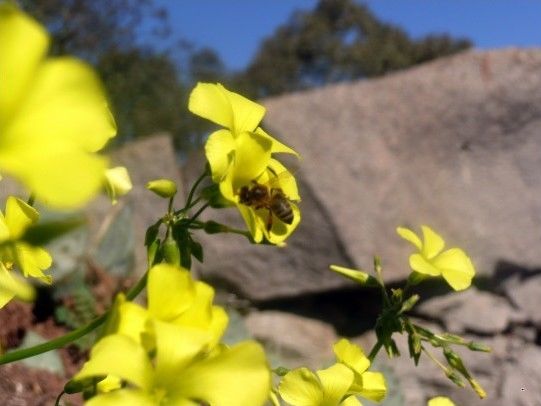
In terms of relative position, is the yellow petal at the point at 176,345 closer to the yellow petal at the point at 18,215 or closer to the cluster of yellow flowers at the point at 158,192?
the cluster of yellow flowers at the point at 158,192

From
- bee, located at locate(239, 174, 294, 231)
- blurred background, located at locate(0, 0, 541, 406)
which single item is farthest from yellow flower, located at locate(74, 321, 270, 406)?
blurred background, located at locate(0, 0, 541, 406)

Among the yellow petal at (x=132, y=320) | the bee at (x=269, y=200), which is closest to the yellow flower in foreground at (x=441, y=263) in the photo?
the bee at (x=269, y=200)

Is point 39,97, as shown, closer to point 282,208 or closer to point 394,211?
point 282,208

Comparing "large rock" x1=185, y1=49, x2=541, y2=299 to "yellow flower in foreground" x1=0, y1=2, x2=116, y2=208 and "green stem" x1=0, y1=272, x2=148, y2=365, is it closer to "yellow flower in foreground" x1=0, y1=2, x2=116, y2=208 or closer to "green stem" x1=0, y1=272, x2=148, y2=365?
"green stem" x1=0, y1=272, x2=148, y2=365

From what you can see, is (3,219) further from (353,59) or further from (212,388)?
(353,59)

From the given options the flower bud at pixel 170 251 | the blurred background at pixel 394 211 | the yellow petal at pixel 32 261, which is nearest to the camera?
the flower bud at pixel 170 251

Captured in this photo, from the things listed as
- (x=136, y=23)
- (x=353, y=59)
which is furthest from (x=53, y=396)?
(x=353, y=59)

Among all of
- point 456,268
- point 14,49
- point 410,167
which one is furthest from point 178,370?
point 410,167
